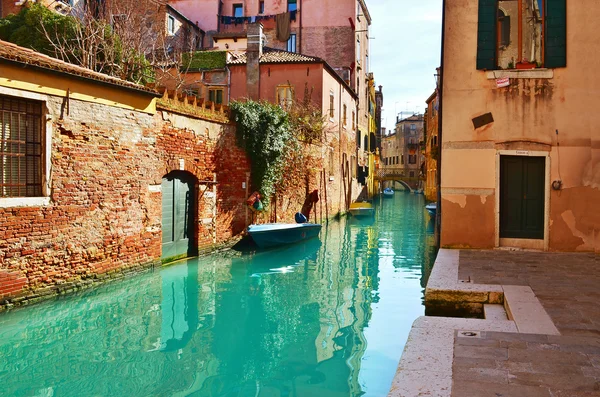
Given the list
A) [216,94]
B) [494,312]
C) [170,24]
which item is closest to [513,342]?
[494,312]

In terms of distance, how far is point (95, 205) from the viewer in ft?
27.9

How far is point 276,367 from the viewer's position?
17.5ft

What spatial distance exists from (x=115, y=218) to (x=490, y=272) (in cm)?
615

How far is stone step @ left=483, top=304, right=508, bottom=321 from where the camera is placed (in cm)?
541

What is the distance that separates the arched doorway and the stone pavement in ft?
19.3

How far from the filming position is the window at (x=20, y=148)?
7070 millimetres

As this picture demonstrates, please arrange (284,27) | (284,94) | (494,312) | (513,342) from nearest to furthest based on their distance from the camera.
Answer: (513,342) < (494,312) < (284,94) < (284,27)

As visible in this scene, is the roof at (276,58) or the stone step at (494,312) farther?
the roof at (276,58)

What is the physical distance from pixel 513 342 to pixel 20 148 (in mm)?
6768

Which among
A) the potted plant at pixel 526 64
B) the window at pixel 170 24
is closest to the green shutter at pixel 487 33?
the potted plant at pixel 526 64

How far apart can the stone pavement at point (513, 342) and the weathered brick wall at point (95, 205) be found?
5.39m

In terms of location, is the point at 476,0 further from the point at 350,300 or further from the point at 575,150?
the point at 350,300

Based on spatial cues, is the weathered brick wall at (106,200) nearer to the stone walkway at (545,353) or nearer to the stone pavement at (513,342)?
the stone pavement at (513,342)

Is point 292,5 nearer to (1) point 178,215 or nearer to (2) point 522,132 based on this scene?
(1) point 178,215
